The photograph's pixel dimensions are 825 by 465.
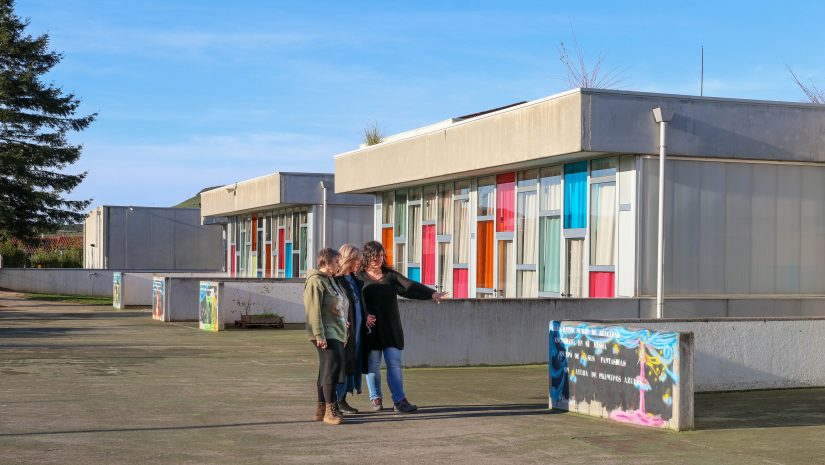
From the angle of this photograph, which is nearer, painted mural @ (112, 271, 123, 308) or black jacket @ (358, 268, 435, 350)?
black jacket @ (358, 268, 435, 350)

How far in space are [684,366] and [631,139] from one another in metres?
7.51

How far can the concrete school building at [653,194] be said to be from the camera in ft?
55.8

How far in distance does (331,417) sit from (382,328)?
117 centimetres

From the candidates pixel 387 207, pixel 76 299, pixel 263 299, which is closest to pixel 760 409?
pixel 387 207

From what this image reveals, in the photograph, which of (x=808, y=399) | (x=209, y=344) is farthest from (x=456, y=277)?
(x=808, y=399)

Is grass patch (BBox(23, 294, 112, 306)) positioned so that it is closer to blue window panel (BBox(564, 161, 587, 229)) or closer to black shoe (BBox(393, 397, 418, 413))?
blue window panel (BBox(564, 161, 587, 229))

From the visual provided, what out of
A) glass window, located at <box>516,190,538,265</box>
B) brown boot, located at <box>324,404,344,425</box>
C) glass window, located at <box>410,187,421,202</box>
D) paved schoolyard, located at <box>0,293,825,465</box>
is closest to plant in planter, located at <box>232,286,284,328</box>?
glass window, located at <box>410,187,421,202</box>

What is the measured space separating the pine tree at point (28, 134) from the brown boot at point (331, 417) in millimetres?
32738

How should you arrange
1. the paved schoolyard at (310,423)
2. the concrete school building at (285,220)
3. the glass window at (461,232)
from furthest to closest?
the concrete school building at (285,220) < the glass window at (461,232) < the paved schoolyard at (310,423)

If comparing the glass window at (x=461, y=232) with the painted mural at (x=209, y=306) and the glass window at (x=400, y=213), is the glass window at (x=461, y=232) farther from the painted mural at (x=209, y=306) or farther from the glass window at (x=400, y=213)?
the painted mural at (x=209, y=306)

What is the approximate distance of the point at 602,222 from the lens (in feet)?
58.7

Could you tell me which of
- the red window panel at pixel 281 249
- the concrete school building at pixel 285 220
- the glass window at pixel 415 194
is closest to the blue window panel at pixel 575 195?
the glass window at pixel 415 194

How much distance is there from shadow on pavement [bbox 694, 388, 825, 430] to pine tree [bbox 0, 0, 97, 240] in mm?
32911

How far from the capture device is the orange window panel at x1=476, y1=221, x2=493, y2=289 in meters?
21.4
